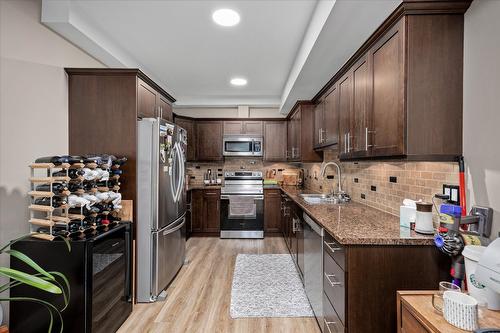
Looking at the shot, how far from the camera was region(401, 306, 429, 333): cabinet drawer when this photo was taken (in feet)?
3.42

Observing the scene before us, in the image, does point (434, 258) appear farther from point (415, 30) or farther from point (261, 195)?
point (261, 195)

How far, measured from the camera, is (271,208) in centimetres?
488

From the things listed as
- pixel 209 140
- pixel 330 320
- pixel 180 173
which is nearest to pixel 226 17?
pixel 180 173

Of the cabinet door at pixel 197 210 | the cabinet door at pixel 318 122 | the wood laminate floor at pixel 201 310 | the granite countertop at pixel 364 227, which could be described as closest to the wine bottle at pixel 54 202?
the wood laminate floor at pixel 201 310

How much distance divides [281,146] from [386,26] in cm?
366

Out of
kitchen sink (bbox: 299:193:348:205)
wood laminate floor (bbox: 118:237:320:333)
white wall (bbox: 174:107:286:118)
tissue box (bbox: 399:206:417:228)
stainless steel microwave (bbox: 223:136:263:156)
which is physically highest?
white wall (bbox: 174:107:286:118)

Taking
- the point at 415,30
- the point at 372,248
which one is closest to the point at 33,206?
the point at 372,248

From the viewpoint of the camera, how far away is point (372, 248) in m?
1.45

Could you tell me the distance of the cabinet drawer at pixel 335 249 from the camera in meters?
1.50

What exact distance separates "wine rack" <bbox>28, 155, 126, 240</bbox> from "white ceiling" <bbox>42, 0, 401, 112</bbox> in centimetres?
130

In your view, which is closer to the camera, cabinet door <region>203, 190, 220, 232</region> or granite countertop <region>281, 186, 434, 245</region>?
granite countertop <region>281, 186, 434, 245</region>

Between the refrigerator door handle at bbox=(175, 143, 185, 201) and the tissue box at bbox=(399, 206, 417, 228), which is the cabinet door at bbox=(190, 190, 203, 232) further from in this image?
the tissue box at bbox=(399, 206, 417, 228)

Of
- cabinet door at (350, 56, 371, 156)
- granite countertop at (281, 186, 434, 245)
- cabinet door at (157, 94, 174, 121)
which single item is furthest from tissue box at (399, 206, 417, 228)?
cabinet door at (157, 94, 174, 121)

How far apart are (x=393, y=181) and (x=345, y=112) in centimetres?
78
